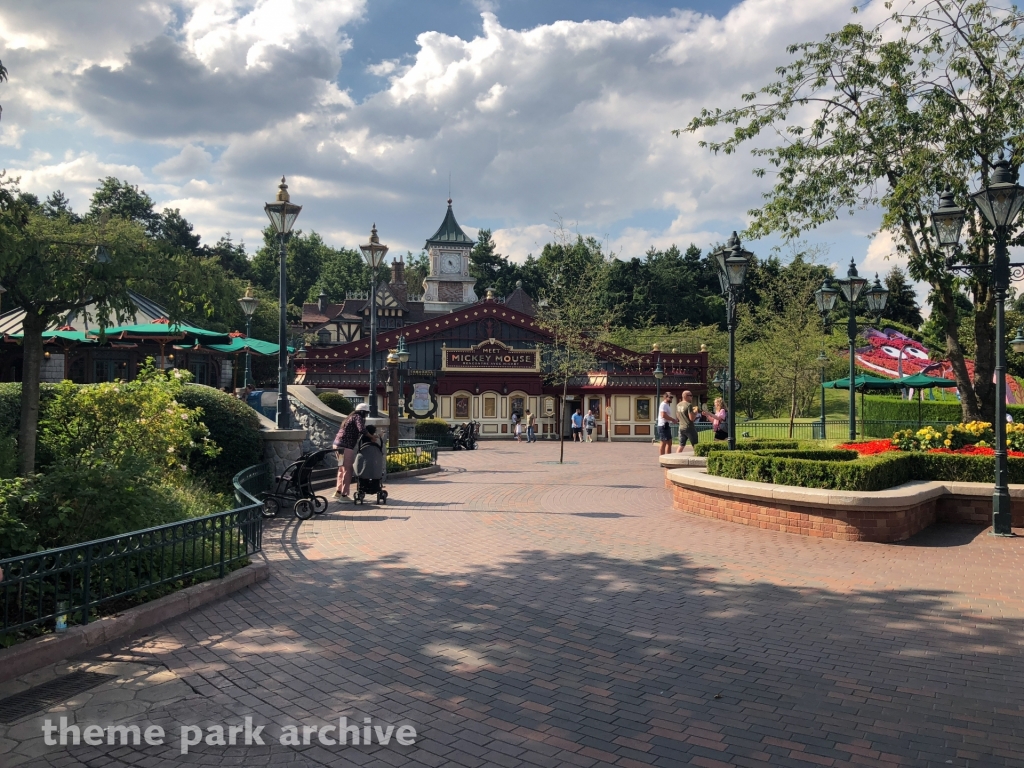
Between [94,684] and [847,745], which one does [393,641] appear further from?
[847,745]

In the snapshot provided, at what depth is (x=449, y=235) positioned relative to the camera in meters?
70.8

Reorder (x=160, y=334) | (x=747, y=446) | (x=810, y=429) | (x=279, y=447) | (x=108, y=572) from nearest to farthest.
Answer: (x=108, y=572) → (x=279, y=447) → (x=747, y=446) → (x=160, y=334) → (x=810, y=429)

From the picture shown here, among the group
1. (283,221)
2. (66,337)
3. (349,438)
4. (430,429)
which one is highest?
Answer: (283,221)

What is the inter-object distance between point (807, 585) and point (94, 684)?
6.16 meters

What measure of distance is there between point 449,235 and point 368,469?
60.3 metres

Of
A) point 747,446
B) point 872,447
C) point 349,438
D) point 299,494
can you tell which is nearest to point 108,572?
point 299,494

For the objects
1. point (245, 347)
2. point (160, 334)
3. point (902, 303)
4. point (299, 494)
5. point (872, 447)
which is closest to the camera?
point (299, 494)

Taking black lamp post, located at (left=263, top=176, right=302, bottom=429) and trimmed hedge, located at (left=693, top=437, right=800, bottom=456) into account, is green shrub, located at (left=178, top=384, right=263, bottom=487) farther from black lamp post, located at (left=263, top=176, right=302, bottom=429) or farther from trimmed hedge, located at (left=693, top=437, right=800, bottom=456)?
trimmed hedge, located at (left=693, top=437, right=800, bottom=456)

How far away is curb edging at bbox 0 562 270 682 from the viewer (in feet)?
16.2

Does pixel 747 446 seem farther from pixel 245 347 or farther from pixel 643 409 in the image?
pixel 643 409

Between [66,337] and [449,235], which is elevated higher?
[449,235]

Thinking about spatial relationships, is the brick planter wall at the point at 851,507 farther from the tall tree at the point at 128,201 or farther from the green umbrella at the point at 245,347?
the tall tree at the point at 128,201

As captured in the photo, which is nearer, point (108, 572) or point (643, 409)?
point (108, 572)

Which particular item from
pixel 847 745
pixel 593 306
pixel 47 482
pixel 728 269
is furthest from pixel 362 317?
pixel 847 745
